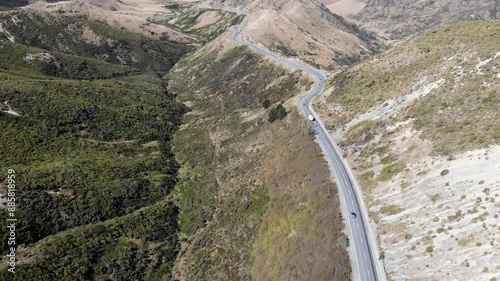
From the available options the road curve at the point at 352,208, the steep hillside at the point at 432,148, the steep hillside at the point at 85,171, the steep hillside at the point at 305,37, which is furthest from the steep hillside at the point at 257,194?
the steep hillside at the point at 305,37

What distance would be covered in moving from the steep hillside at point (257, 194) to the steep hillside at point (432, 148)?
6443mm

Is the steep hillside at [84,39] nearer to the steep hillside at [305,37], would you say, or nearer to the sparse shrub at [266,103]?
the steep hillside at [305,37]

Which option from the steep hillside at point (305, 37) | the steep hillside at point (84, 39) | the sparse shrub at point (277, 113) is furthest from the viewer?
the steep hillside at point (84, 39)

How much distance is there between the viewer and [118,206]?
60531mm

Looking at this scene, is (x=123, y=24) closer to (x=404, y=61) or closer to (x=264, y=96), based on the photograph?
(x=264, y=96)

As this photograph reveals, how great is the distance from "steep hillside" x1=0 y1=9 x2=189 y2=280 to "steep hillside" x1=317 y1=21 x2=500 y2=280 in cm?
3496

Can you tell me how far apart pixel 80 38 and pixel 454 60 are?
520 ft

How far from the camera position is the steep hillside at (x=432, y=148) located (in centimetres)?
3253

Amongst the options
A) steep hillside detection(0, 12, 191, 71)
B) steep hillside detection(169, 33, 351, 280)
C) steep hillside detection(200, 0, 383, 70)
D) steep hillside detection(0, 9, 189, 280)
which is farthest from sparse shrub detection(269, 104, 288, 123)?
steep hillside detection(0, 12, 191, 71)

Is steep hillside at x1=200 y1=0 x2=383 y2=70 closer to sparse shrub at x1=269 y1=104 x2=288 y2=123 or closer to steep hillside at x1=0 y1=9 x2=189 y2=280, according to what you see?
sparse shrub at x1=269 y1=104 x2=288 y2=123

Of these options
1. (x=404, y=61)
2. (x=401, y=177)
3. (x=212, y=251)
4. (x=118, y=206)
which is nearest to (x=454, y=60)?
(x=404, y=61)

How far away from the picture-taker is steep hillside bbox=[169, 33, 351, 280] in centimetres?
4188

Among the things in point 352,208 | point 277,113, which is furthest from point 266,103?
point 352,208

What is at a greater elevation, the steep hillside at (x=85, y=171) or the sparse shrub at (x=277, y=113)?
the sparse shrub at (x=277, y=113)
